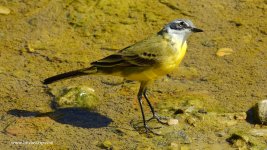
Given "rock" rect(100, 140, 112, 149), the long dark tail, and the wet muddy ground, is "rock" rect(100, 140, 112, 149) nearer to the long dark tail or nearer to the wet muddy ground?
the wet muddy ground

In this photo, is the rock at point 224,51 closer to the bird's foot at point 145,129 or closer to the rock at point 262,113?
the rock at point 262,113

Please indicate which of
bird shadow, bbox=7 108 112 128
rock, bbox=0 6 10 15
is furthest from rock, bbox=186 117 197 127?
rock, bbox=0 6 10 15

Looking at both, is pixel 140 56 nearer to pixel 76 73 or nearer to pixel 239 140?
pixel 76 73

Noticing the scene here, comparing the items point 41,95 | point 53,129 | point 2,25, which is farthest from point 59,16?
point 53,129

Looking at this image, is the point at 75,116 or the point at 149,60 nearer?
the point at 149,60

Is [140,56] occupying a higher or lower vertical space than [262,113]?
higher

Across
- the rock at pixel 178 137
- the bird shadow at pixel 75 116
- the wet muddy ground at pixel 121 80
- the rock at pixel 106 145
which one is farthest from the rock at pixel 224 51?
the rock at pixel 106 145

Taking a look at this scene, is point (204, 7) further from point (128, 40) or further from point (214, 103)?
point (214, 103)

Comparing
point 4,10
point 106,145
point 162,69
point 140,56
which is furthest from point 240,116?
point 4,10

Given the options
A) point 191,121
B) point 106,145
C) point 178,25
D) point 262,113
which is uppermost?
point 178,25
